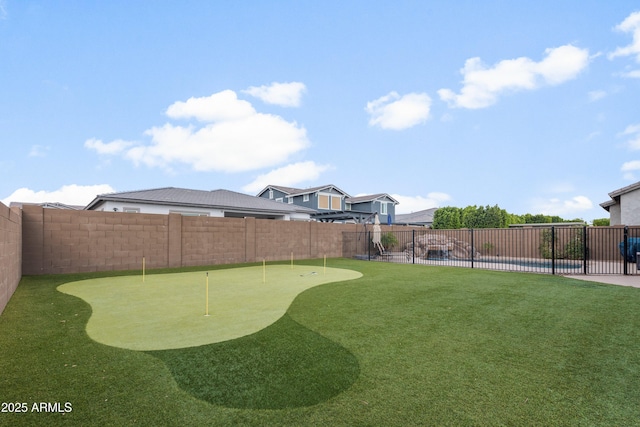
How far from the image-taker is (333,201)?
33.4 metres

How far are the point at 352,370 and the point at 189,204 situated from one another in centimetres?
1701

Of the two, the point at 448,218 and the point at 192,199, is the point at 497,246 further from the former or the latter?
the point at 192,199

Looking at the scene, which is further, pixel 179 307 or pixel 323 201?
pixel 323 201

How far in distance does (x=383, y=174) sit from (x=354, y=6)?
1957cm

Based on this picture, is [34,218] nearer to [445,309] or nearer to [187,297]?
[187,297]

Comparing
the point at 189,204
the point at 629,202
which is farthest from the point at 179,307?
the point at 629,202

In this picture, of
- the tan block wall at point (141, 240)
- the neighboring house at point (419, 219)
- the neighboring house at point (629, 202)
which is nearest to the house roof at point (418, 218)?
the neighboring house at point (419, 219)

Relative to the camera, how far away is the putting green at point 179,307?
164 inches

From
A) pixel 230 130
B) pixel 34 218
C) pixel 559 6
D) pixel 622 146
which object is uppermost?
pixel 559 6

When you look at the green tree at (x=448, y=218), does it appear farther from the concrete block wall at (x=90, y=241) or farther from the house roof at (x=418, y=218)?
the concrete block wall at (x=90, y=241)

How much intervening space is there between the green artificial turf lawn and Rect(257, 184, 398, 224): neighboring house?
75.3ft

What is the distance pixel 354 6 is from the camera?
12.9m

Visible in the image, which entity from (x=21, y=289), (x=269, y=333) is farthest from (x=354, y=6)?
(x=21, y=289)

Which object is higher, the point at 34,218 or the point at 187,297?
the point at 34,218
